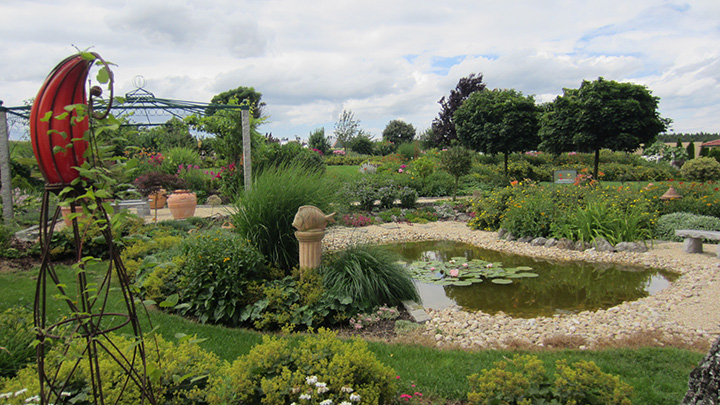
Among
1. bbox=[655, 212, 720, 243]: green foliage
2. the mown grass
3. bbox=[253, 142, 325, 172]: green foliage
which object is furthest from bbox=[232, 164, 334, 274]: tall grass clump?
bbox=[253, 142, 325, 172]: green foliage

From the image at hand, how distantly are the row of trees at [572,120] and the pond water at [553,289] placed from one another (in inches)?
272

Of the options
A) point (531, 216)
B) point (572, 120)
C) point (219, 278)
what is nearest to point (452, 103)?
point (572, 120)

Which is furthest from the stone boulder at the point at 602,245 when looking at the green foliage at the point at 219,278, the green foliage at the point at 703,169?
the green foliage at the point at 703,169

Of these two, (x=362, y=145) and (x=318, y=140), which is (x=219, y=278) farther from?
(x=362, y=145)

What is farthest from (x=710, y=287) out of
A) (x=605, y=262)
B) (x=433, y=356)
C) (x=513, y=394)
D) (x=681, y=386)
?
(x=513, y=394)

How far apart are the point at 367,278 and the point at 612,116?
10.5 m

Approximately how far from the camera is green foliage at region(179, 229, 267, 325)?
12.2 ft

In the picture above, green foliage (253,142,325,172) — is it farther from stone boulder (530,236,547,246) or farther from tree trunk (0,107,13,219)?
stone boulder (530,236,547,246)

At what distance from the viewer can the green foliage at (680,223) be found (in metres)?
7.00

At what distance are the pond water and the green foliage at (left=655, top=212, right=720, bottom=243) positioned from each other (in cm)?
202

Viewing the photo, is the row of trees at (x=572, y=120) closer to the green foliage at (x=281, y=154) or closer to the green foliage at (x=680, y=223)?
the green foliage at (x=680, y=223)

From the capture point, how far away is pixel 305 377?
75.8 inches

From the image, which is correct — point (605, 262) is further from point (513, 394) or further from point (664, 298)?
point (513, 394)

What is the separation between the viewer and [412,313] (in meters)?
3.97
